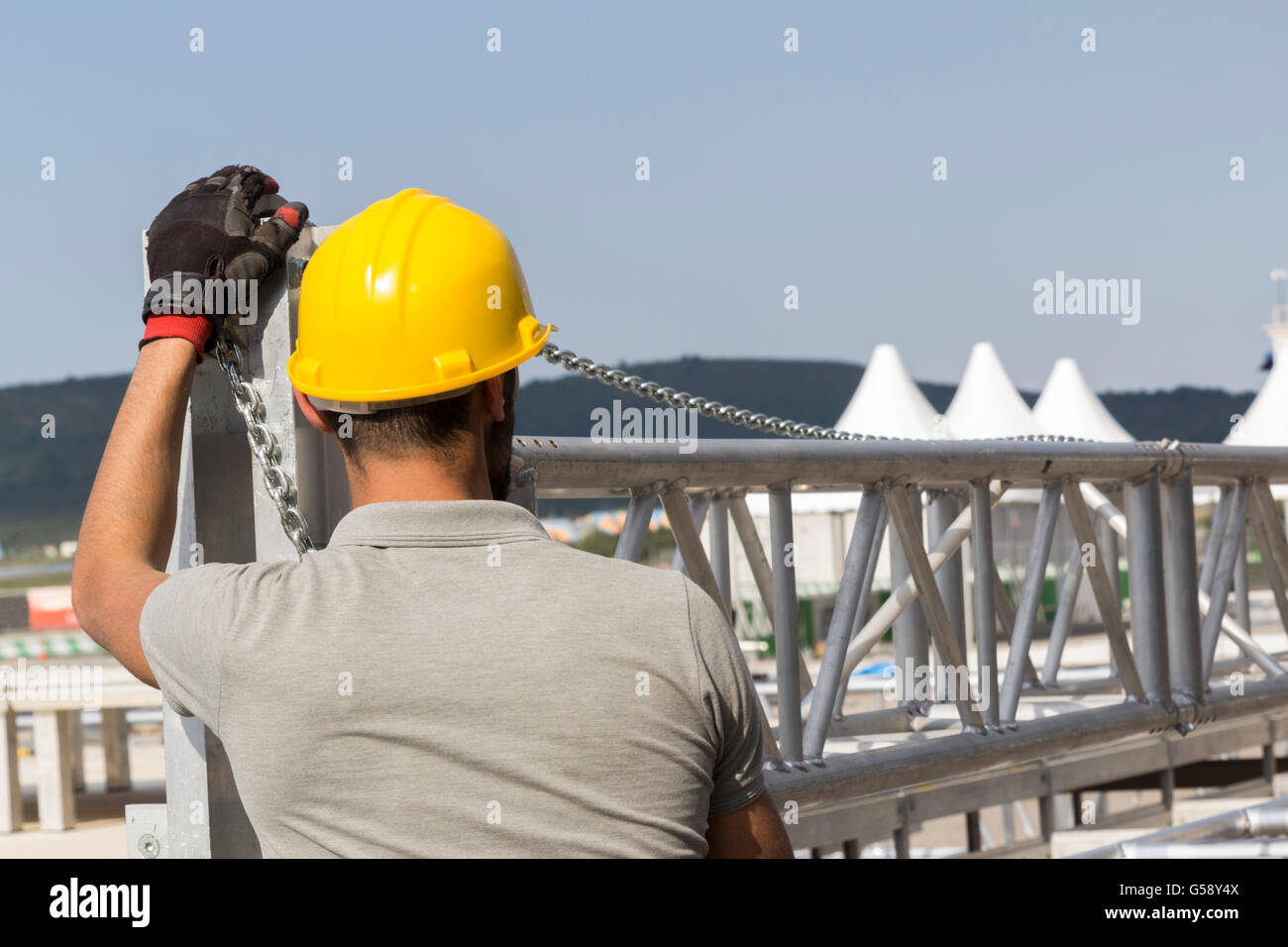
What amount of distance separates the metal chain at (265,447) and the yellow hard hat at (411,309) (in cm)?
49

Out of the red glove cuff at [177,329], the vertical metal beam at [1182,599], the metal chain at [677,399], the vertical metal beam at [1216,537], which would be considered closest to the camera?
the red glove cuff at [177,329]

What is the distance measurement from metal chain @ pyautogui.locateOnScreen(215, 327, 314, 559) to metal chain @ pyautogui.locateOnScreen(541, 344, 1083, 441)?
63cm

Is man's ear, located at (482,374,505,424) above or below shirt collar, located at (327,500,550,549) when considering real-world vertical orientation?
above

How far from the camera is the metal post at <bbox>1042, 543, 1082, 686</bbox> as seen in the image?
7.27 meters

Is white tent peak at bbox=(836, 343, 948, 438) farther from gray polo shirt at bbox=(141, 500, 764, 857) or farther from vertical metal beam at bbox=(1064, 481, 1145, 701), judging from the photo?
gray polo shirt at bbox=(141, 500, 764, 857)

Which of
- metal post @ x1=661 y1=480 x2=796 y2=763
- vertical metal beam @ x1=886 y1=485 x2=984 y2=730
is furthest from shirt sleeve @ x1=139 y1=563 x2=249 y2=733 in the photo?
vertical metal beam @ x1=886 y1=485 x2=984 y2=730

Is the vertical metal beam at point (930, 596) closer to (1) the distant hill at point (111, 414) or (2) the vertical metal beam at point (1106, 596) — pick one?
(2) the vertical metal beam at point (1106, 596)

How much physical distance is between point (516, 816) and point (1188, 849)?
266cm

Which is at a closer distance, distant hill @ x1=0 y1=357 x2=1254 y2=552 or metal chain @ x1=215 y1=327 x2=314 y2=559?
metal chain @ x1=215 y1=327 x2=314 y2=559

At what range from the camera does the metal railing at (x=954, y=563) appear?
402 cm

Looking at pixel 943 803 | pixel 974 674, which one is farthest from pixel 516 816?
pixel 943 803

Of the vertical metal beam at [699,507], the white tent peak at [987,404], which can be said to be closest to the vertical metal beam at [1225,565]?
the vertical metal beam at [699,507]

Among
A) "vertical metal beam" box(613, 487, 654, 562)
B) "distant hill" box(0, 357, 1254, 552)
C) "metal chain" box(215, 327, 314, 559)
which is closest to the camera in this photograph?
"metal chain" box(215, 327, 314, 559)
